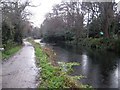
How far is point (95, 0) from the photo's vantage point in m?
41.3

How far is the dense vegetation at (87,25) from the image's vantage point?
40.2 metres

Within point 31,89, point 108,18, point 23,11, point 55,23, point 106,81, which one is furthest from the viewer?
point 55,23

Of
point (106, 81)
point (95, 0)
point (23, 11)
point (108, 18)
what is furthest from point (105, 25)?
point (106, 81)

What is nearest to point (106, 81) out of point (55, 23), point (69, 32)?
point (69, 32)

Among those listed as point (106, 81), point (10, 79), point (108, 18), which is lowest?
point (106, 81)

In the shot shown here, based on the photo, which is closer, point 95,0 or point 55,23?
point 95,0

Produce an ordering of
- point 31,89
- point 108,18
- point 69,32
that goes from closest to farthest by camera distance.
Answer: point 31,89 < point 108,18 < point 69,32

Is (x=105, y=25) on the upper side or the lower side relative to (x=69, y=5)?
lower

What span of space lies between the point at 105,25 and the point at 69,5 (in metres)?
18.0

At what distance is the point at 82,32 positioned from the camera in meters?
58.9

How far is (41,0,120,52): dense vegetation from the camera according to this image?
40.2 metres

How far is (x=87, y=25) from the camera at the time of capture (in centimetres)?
5784

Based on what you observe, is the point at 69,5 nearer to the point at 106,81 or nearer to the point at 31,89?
the point at 106,81

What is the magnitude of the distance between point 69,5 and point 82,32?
285 inches
